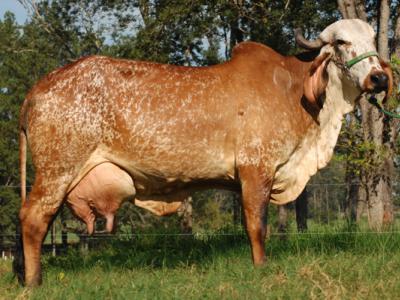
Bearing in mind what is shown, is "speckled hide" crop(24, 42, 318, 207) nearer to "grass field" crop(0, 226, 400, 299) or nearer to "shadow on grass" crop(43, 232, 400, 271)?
"grass field" crop(0, 226, 400, 299)

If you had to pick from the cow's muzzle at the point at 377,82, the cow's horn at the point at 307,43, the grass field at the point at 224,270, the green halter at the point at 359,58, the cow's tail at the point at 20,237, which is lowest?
the grass field at the point at 224,270

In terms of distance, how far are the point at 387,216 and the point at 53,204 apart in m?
6.15

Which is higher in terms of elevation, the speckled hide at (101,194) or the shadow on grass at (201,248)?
the speckled hide at (101,194)

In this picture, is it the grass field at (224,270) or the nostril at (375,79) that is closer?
the grass field at (224,270)

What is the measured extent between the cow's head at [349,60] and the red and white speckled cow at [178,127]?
0.04ft

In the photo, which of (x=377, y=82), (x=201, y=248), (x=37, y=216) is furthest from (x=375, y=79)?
(x=37, y=216)

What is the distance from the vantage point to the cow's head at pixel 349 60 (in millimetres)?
6500

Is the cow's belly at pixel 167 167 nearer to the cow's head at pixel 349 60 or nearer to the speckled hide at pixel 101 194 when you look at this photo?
the speckled hide at pixel 101 194

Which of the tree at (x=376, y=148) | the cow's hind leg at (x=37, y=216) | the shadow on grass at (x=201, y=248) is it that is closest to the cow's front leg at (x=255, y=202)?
the shadow on grass at (x=201, y=248)

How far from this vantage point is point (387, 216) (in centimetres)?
1082

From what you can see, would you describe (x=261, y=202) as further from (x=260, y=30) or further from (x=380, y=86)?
(x=260, y=30)

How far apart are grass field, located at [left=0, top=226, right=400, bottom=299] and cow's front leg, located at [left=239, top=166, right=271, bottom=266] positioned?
0.20m

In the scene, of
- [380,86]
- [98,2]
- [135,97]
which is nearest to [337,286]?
[380,86]

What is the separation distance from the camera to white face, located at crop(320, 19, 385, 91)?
21.4 ft
